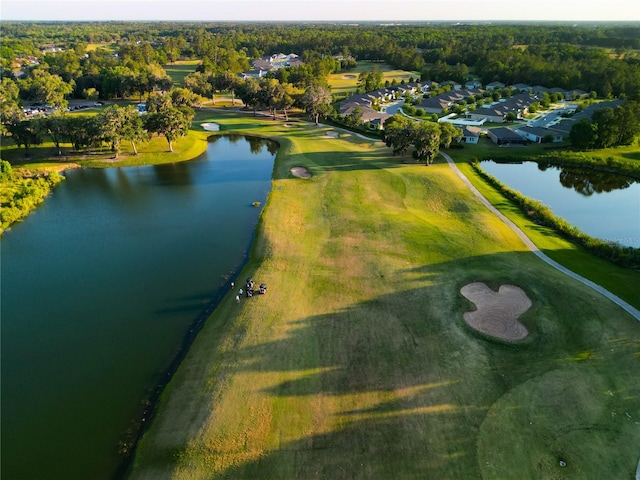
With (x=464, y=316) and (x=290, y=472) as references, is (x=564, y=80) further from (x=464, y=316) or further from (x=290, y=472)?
(x=290, y=472)

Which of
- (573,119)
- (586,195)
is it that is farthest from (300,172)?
(573,119)

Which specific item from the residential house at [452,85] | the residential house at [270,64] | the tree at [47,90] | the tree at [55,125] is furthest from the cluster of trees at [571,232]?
the residential house at [270,64]

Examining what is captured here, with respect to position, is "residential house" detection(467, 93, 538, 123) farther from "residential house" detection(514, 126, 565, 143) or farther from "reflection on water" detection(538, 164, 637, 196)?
"reflection on water" detection(538, 164, 637, 196)

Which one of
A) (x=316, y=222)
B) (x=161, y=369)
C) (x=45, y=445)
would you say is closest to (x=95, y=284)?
(x=161, y=369)

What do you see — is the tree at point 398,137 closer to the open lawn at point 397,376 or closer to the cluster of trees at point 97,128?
the open lawn at point 397,376

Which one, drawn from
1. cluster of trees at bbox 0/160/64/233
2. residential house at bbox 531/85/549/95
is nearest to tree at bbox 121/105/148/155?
cluster of trees at bbox 0/160/64/233
